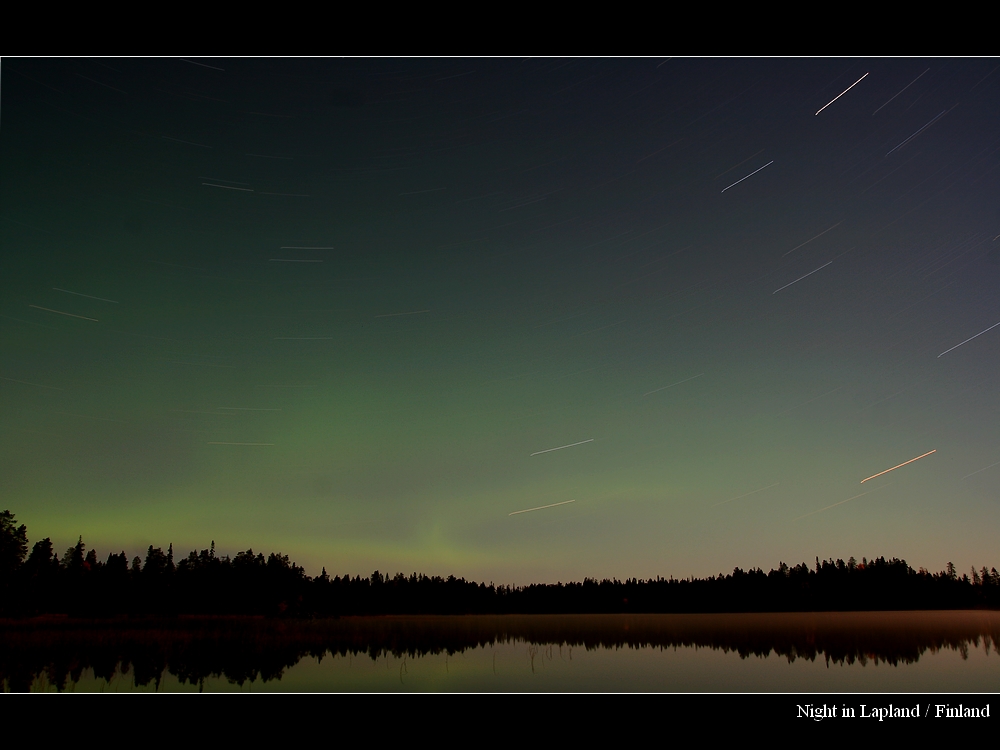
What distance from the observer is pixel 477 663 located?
59.2ft

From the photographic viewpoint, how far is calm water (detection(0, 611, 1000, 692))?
1402 cm

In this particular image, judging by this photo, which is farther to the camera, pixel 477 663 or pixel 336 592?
pixel 336 592

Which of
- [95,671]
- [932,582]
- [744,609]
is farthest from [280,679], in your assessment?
[932,582]

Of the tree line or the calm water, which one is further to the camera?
the tree line

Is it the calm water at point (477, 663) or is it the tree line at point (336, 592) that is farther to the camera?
the tree line at point (336, 592)

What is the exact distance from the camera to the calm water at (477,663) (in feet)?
46.0
